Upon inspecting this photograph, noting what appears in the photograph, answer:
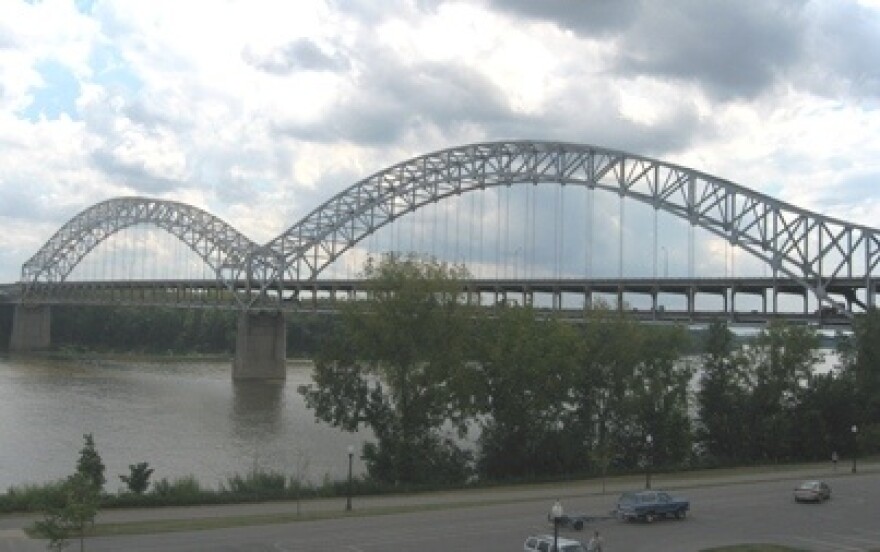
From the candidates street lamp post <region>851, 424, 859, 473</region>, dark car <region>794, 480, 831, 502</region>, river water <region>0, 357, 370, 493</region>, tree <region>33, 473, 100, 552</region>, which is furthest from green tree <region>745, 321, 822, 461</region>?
tree <region>33, 473, 100, 552</region>

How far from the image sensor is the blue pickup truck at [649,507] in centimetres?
Answer: 3106

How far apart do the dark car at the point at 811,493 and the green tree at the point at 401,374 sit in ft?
47.0

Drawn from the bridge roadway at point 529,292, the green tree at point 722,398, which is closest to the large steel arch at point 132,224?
the bridge roadway at point 529,292

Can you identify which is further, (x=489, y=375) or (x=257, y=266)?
(x=257, y=266)

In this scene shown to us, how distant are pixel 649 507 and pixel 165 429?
42.9 m

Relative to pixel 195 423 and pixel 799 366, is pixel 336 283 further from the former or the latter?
pixel 799 366

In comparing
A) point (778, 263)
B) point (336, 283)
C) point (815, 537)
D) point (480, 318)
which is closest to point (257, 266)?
point (336, 283)

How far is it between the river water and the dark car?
2114cm

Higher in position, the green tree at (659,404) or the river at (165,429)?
the green tree at (659,404)

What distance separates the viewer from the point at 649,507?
31.2m

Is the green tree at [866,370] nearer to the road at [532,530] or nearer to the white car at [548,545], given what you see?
the road at [532,530]

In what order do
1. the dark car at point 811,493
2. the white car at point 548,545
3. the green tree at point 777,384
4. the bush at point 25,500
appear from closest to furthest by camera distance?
the white car at point 548,545 → the bush at point 25,500 → the dark car at point 811,493 → the green tree at point 777,384

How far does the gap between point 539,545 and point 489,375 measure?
21270mm

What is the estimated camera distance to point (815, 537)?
28.8 meters
